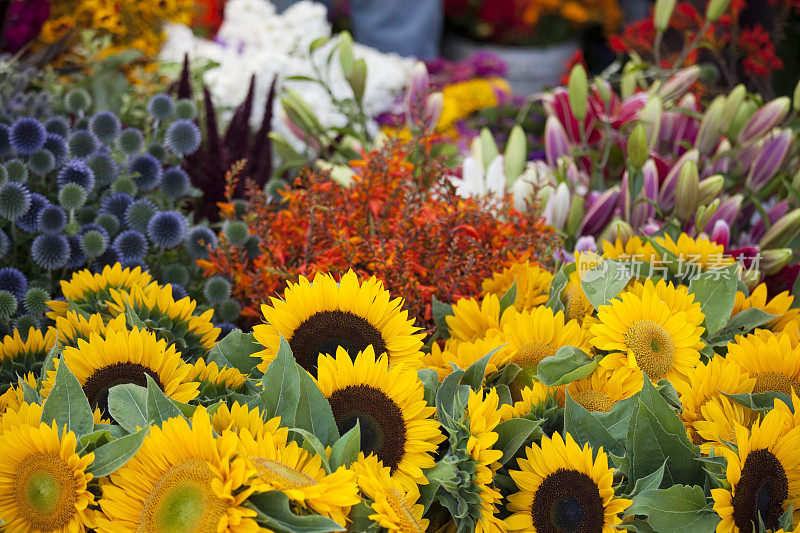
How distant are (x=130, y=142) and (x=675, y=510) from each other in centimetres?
73

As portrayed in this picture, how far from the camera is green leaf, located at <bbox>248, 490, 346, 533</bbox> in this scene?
0.42 m

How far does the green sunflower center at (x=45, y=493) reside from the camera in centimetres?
45

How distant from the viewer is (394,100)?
1.66 m

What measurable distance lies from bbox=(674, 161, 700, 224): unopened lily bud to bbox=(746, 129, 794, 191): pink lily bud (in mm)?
175

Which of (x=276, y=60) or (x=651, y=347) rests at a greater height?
(x=651, y=347)

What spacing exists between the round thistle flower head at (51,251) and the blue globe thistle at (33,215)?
0.07 feet

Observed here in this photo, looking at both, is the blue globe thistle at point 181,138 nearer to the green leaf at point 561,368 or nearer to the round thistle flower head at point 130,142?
the round thistle flower head at point 130,142

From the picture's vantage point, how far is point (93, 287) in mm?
687

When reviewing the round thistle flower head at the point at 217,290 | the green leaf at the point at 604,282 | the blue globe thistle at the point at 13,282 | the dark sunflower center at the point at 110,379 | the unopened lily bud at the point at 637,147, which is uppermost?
the unopened lily bud at the point at 637,147

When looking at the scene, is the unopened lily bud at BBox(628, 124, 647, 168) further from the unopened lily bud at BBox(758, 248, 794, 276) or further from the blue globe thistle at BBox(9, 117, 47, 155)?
the blue globe thistle at BBox(9, 117, 47, 155)

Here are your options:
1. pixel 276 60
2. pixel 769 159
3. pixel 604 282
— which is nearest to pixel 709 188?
pixel 769 159

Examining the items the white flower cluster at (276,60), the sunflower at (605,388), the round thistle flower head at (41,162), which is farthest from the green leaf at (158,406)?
the white flower cluster at (276,60)

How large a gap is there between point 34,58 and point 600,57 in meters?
2.52

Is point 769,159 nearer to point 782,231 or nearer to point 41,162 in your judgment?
point 782,231
